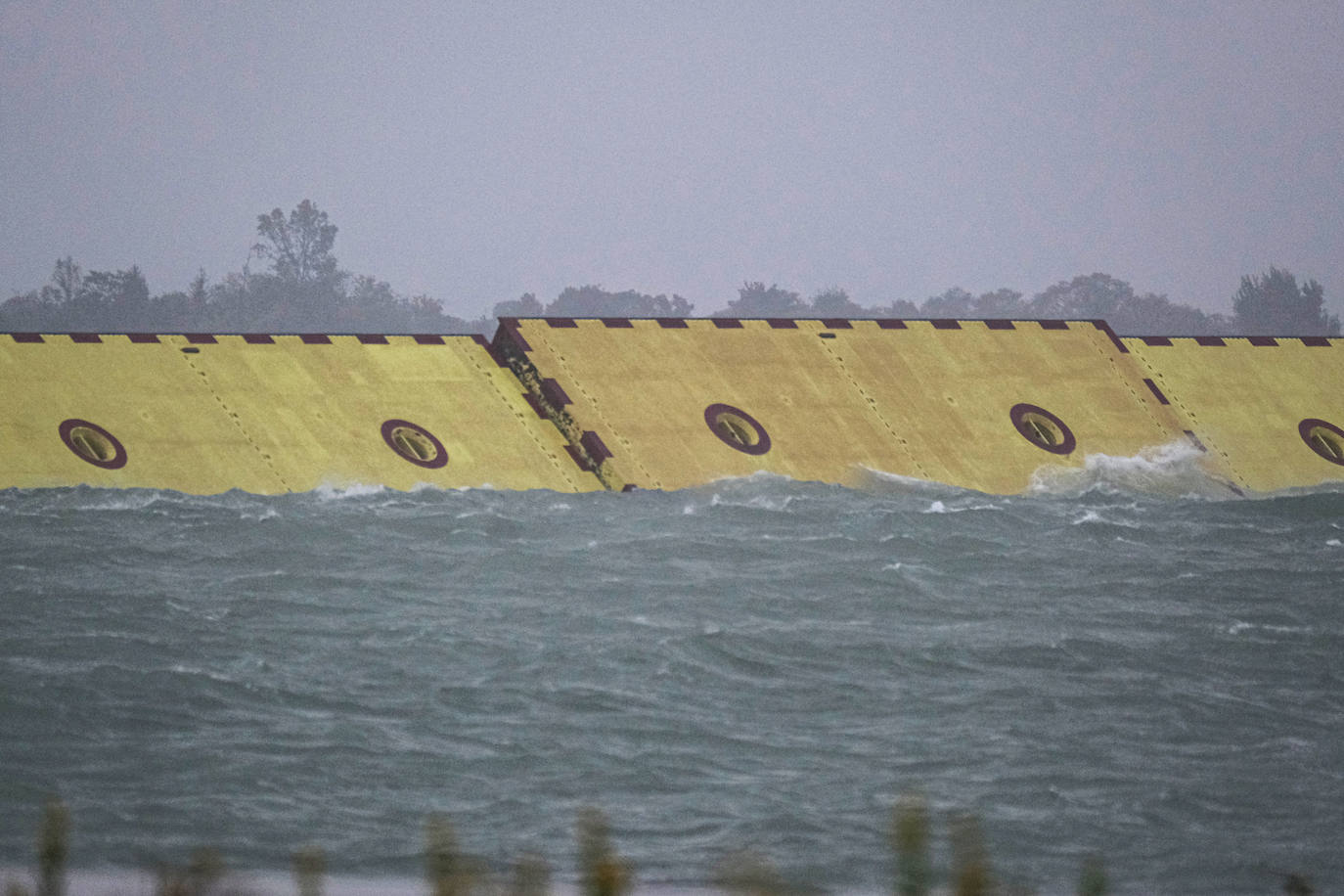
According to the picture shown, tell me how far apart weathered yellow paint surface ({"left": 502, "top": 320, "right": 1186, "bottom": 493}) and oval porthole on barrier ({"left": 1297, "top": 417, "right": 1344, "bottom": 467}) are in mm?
2887

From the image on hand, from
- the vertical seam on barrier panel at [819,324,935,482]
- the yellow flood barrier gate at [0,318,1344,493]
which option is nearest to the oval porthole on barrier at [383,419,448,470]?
the yellow flood barrier gate at [0,318,1344,493]

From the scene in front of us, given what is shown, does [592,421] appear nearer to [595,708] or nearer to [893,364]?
[893,364]

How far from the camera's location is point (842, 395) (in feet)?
93.5

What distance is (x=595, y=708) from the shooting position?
15047 millimetres

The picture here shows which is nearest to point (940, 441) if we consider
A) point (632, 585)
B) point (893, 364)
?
point (893, 364)

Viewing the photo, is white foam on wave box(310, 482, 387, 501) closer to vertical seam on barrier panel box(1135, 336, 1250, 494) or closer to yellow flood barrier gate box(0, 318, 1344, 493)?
yellow flood barrier gate box(0, 318, 1344, 493)

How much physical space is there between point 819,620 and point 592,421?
8.62 metres

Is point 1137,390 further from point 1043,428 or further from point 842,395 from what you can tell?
point 842,395

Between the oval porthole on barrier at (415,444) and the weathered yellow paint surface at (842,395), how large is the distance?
7.27 ft

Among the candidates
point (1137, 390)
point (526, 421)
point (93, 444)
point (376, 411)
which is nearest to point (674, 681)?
point (526, 421)

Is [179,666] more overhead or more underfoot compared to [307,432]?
more underfoot

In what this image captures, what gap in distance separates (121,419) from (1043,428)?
14864 mm

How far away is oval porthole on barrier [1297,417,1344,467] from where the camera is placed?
30.5 m

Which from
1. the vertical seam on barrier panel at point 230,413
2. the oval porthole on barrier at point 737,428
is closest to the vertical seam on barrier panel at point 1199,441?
the oval porthole on barrier at point 737,428
